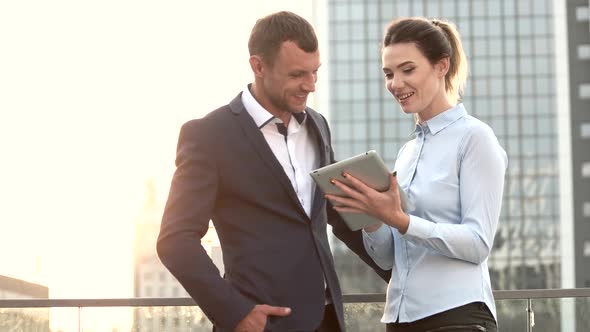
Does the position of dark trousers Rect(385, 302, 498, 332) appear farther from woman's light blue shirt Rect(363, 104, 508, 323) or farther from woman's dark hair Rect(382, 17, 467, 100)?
woman's dark hair Rect(382, 17, 467, 100)

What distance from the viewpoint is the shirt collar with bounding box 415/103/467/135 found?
4.45 metres

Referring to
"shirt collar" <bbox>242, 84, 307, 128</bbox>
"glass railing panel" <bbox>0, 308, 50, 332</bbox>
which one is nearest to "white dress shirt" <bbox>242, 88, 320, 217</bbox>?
"shirt collar" <bbox>242, 84, 307, 128</bbox>

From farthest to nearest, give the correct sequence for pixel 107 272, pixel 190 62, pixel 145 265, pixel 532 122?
pixel 145 265 → pixel 107 272 → pixel 190 62 → pixel 532 122

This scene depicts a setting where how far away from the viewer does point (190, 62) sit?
106875 millimetres

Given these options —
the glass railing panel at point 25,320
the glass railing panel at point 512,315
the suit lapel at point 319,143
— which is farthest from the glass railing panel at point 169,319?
the suit lapel at point 319,143

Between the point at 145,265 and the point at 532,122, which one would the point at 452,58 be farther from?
the point at 145,265

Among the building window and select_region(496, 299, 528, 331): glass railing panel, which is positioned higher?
the building window

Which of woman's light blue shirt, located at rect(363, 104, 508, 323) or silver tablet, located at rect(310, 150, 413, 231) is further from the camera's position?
woman's light blue shirt, located at rect(363, 104, 508, 323)

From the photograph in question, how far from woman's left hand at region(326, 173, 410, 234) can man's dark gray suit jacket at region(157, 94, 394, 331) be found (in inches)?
5.1

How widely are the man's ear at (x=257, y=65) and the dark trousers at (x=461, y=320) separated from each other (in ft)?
3.20

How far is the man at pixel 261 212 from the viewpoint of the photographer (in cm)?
413

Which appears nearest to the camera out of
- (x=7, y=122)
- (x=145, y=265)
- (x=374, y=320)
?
(x=374, y=320)

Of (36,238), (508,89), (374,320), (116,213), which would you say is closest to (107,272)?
(116,213)

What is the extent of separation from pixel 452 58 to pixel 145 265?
155 metres
